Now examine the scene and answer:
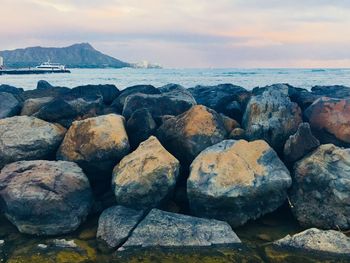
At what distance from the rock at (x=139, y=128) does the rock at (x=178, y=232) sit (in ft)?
9.29

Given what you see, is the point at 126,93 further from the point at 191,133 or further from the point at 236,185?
the point at 236,185

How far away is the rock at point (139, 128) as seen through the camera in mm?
10930

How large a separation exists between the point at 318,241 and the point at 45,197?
18.5 feet

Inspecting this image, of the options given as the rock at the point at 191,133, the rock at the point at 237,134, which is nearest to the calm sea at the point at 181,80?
the rock at the point at 237,134

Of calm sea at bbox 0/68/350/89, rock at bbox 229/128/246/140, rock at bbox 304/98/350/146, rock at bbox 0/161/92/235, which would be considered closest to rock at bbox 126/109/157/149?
rock at bbox 0/161/92/235

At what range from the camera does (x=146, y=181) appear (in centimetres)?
898

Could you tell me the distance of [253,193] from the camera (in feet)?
28.7

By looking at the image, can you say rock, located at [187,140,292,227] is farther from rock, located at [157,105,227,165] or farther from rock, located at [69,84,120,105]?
rock, located at [69,84,120,105]

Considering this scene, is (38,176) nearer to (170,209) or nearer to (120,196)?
(120,196)

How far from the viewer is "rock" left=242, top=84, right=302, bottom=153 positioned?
10719 mm

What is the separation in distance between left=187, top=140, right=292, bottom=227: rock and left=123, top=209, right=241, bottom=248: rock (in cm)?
40

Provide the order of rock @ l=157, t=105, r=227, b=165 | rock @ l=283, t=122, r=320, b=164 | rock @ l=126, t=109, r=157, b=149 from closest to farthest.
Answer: rock @ l=283, t=122, r=320, b=164
rock @ l=157, t=105, r=227, b=165
rock @ l=126, t=109, r=157, b=149

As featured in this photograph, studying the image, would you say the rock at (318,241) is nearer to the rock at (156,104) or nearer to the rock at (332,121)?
the rock at (332,121)

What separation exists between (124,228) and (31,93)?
10.8m
